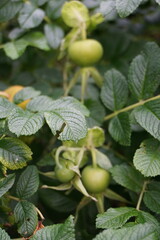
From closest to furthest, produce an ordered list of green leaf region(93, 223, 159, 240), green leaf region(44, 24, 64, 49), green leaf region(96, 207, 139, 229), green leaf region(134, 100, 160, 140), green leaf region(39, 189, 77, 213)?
green leaf region(93, 223, 159, 240)
green leaf region(96, 207, 139, 229)
green leaf region(134, 100, 160, 140)
green leaf region(39, 189, 77, 213)
green leaf region(44, 24, 64, 49)

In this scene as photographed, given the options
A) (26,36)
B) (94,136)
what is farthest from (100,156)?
(26,36)

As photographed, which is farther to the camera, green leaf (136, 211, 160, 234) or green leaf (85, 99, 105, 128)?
green leaf (85, 99, 105, 128)

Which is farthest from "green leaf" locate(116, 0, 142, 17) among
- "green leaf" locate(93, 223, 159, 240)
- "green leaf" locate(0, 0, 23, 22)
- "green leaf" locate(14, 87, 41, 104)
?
"green leaf" locate(93, 223, 159, 240)

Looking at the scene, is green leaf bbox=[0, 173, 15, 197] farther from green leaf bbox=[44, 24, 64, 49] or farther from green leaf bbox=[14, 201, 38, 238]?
green leaf bbox=[44, 24, 64, 49]

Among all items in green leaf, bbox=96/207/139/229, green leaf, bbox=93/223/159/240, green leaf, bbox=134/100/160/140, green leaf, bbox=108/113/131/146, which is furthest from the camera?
green leaf, bbox=108/113/131/146

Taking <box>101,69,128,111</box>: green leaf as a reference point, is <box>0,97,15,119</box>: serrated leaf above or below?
above

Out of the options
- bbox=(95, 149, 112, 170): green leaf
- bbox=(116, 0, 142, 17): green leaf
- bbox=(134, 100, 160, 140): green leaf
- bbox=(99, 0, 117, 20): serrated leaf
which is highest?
bbox=(116, 0, 142, 17): green leaf

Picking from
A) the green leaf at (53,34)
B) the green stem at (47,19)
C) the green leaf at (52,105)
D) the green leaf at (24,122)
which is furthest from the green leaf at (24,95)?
the green stem at (47,19)

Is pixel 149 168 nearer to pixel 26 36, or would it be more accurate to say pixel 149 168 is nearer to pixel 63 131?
pixel 63 131
